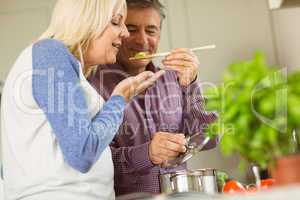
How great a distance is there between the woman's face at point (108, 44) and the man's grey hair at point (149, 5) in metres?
0.07

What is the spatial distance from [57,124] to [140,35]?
0.49 metres

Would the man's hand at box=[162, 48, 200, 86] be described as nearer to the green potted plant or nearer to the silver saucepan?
the silver saucepan

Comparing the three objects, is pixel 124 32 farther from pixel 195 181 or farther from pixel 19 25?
pixel 195 181

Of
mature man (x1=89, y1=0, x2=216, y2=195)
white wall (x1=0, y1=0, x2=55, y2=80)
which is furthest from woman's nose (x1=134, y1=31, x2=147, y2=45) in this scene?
white wall (x1=0, y1=0, x2=55, y2=80)

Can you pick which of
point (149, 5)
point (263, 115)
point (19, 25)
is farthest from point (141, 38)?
point (263, 115)

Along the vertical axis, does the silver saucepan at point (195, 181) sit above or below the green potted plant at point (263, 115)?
below

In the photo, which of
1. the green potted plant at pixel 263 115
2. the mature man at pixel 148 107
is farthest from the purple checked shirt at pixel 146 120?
the green potted plant at pixel 263 115

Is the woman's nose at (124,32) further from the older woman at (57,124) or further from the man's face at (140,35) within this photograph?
the older woman at (57,124)

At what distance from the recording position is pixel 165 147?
139cm

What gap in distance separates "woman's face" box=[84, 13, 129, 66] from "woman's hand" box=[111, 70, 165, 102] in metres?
0.11

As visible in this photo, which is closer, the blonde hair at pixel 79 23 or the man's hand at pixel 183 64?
the blonde hair at pixel 79 23

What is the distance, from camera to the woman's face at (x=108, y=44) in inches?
54.6

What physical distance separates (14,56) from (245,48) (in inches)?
25.9

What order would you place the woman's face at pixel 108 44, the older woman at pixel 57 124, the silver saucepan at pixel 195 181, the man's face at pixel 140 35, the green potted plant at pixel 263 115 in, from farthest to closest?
the man's face at pixel 140 35 < the woman's face at pixel 108 44 < the silver saucepan at pixel 195 181 < the older woman at pixel 57 124 < the green potted plant at pixel 263 115
